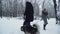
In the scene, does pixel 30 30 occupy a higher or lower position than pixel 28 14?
lower

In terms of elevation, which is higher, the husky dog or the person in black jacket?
the person in black jacket

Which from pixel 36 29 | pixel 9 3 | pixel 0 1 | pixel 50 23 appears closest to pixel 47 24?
pixel 50 23

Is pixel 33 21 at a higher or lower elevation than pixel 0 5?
lower

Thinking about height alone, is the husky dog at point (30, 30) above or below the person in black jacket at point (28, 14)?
below

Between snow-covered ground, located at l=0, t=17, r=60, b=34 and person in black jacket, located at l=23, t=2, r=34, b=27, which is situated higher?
person in black jacket, located at l=23, t=2, r=34, b=27

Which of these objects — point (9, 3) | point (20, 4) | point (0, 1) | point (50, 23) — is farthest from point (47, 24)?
point (0, 1)

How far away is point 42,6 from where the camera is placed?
147 cm

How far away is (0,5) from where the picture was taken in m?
1.52

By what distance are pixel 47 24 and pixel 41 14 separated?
0.14 meters

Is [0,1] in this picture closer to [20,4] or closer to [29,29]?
[20,4]

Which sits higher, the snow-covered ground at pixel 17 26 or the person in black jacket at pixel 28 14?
the person in black jacket at pixel 28 14

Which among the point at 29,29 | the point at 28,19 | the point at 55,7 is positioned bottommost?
the point at 29,29

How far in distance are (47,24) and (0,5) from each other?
605 millimetres

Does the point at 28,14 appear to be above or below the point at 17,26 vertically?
above
